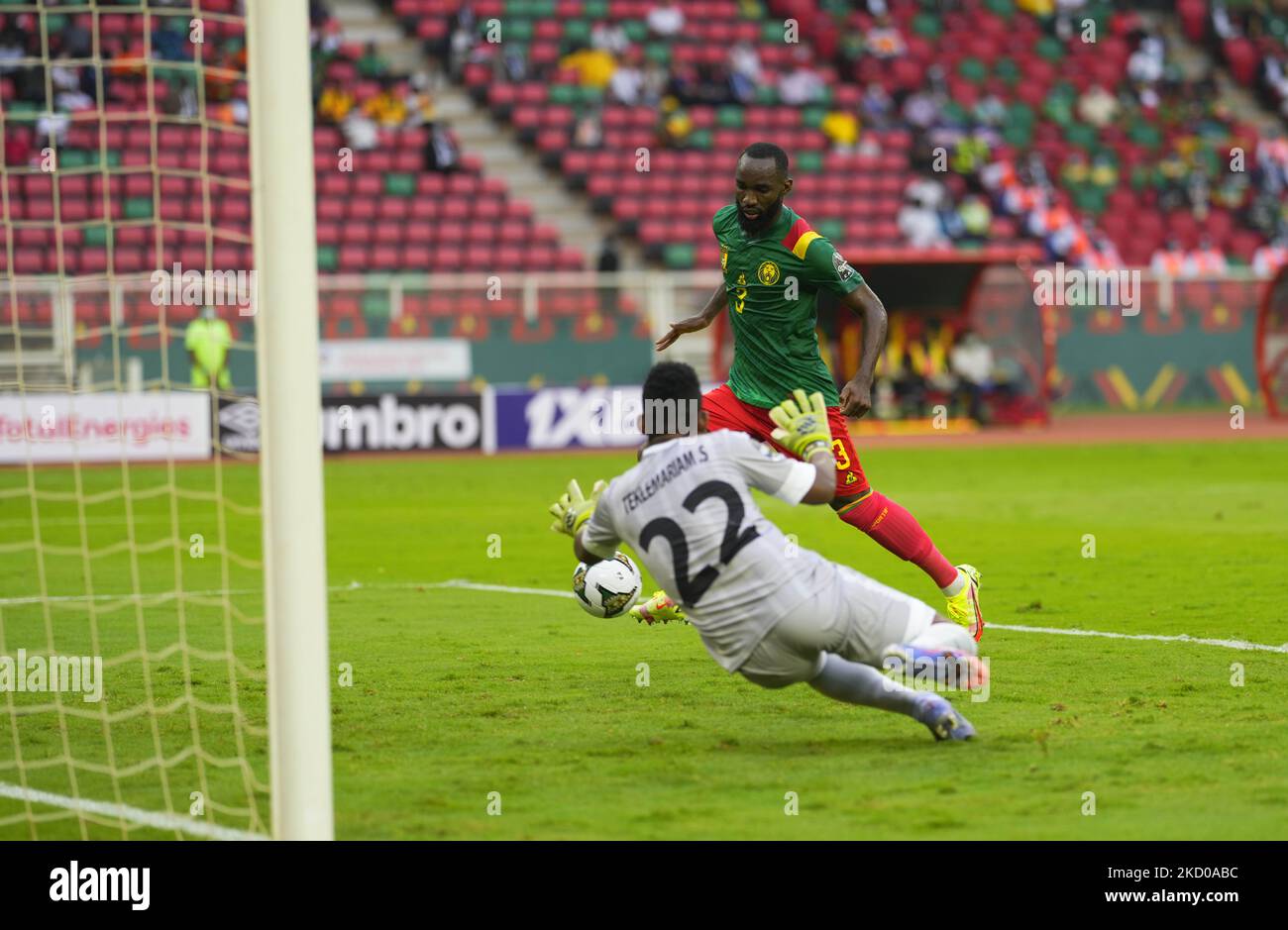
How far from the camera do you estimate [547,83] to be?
3155cm

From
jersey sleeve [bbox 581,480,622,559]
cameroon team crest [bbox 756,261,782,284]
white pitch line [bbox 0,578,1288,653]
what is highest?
cameroon team crest [bbox 756,261,782,284]

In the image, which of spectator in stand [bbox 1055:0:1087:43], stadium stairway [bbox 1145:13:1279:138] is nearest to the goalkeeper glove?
spectator in stand [bbox 1055:0:1087:43]

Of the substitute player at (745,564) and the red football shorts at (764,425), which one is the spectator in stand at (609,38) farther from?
the substitute player at (745,564)

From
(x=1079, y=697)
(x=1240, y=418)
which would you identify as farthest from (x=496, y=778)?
(x=1240, y=418)

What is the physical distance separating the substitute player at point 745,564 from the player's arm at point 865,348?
1366 mm

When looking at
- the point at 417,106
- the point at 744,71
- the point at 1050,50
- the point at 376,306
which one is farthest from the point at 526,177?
the point at 1050,50

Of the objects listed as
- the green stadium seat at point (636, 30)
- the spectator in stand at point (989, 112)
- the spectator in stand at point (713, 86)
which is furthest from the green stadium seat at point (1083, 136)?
the green stadium seat at point (636, 30)

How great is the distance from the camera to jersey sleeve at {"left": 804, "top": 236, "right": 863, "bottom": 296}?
27.6 feet

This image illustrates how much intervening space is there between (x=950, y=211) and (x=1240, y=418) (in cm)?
636

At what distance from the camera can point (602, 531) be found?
6.82 m

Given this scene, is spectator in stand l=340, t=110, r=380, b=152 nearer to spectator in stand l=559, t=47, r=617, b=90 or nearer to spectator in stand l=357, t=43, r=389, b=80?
A: spectator in stand l=357, t=43, r=389, b=80

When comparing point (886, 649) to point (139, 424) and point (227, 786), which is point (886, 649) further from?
point (139, 424)

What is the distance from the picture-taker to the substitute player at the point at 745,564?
643 cm

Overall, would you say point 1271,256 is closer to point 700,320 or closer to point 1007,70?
point 1007,70
